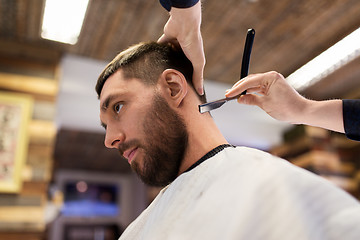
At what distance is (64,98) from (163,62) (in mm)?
3124

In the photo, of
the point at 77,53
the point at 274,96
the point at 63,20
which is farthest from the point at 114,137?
the point at 77,53

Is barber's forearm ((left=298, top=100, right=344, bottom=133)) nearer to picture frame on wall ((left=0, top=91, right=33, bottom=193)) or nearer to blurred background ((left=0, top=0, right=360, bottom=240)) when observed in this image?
blurred background ((left=0, top=0, right=360, bottom=240))

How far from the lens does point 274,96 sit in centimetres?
112

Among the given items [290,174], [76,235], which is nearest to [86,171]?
[76,235]

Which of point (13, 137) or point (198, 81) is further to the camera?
point (13, 137)

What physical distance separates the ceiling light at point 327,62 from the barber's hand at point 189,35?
0.32 meters

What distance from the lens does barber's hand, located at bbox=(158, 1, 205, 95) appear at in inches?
44.1

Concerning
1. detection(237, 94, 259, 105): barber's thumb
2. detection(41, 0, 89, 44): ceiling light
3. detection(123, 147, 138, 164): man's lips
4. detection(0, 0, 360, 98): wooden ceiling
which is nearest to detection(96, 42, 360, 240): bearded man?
detection(123, 147, 138, 164): man's lips

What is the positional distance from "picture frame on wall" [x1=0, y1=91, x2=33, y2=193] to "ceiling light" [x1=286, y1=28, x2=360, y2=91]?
94.7 inches

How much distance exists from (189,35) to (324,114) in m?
0.51

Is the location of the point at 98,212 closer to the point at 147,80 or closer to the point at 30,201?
the point at 30,201

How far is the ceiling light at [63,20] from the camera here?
2.83 m

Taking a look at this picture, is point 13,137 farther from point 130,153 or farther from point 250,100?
point 250,100

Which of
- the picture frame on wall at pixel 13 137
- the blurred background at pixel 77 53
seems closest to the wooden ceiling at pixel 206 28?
the blurred background at pixel 77 53
